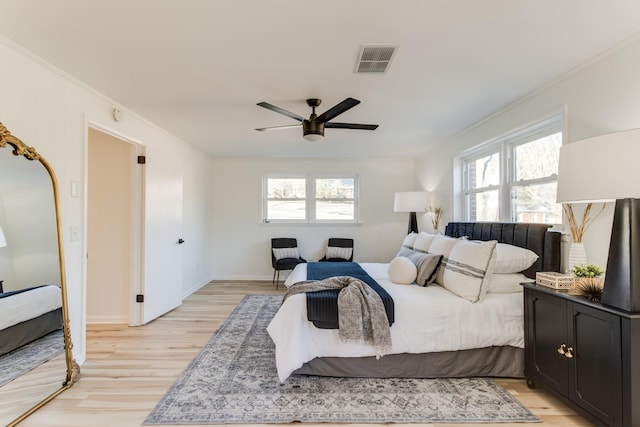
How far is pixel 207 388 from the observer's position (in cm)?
218

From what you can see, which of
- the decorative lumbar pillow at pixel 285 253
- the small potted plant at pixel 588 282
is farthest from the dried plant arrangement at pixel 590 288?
the decorative lumbar pillow at pixel 285 253

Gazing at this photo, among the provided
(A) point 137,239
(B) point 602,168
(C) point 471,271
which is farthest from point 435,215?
(A) point 137,239

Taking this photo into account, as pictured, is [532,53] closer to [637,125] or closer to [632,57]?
[632,57]

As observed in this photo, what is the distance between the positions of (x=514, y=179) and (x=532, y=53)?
1405 millimetres

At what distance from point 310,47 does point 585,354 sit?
249 centimetres

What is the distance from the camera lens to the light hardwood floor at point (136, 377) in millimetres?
1889

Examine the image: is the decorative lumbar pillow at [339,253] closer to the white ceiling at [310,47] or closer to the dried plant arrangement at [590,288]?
the white ceiling at [310,47]

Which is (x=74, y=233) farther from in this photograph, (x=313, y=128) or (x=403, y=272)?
(x=403, y=272)

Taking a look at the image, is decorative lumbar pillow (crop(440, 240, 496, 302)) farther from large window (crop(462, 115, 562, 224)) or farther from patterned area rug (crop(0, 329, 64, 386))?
patterned area rug (crop(0, 329, 64, 386))

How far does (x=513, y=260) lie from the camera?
2527 mm

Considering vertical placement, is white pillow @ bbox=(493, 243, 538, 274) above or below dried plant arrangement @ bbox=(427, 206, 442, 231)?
below

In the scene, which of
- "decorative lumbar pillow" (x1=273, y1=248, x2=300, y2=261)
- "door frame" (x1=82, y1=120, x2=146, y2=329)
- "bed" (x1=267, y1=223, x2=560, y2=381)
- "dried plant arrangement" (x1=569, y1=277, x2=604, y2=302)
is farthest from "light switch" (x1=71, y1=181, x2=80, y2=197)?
"dried plant arrangement" (x1=569, y1=277, x2=604, y2=302)

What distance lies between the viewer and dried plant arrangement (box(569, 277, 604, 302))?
5.96 ft

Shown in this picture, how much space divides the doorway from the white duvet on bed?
133 centimetres
